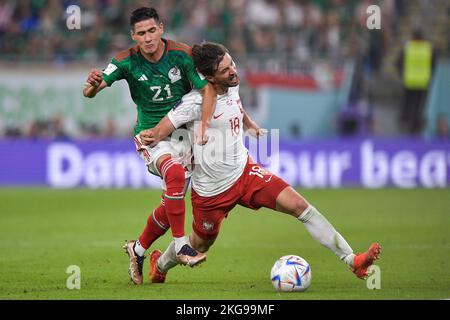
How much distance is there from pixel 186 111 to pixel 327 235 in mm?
1756

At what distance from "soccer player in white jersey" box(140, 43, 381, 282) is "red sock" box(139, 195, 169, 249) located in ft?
1.28

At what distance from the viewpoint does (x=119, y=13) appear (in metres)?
25.1

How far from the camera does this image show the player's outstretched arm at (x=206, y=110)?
865 centimetres

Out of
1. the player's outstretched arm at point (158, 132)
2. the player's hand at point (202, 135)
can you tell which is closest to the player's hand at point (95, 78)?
the player's outstretched arm at point (158, 132)

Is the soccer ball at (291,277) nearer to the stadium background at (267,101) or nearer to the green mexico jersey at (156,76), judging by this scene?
the green mexico jersey at (156,76)

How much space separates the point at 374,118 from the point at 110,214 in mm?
9579

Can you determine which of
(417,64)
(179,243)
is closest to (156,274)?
(179,243)

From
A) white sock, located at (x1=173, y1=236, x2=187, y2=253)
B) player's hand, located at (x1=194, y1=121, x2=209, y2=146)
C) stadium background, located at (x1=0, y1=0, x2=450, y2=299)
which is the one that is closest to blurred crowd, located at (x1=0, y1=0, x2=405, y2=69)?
stadium background, located at (x1=0, y1=0, x2=450, y2=299)

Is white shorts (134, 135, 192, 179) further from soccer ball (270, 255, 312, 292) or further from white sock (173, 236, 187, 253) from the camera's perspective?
soccer ball (270, 255, 312, 292)

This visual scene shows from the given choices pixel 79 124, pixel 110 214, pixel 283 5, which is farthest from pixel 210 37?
pixel 110 214

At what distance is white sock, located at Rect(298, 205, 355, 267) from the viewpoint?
8562 millimetres

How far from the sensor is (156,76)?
9055mm

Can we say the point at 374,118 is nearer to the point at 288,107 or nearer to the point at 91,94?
the point at 288,107

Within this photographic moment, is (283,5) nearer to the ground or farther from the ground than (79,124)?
farther from the ground
